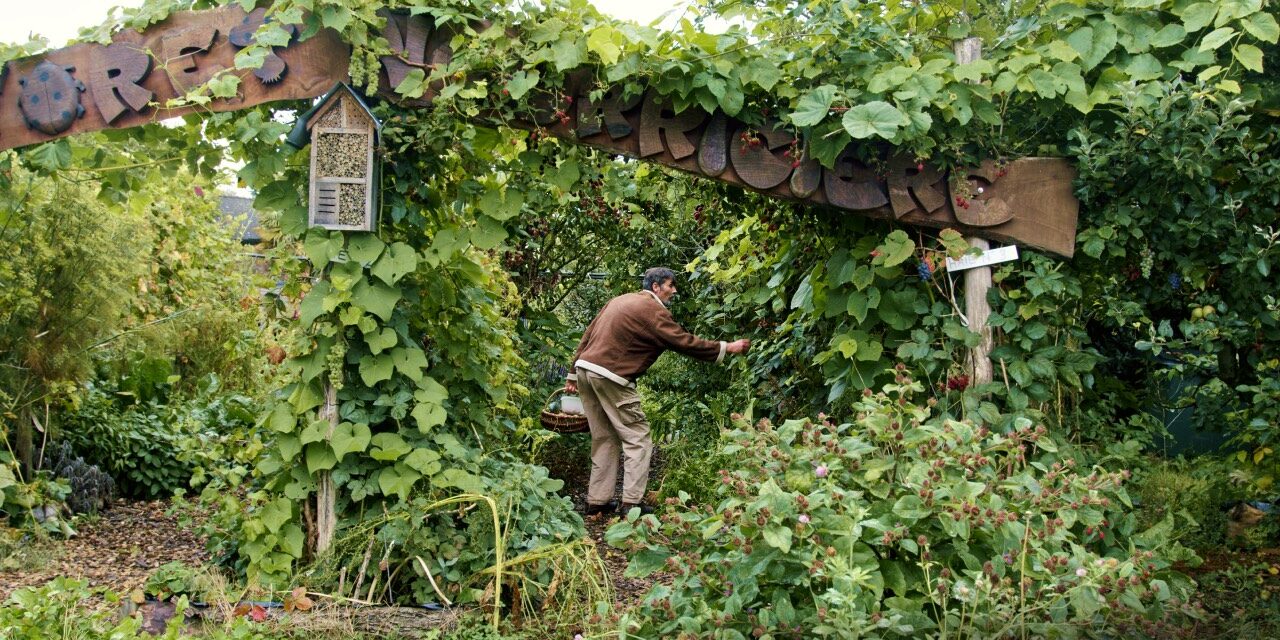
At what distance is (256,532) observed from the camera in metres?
4.33

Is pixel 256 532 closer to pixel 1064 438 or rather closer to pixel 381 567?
pixel 381 567

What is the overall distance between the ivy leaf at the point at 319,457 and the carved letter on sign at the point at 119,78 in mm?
1453

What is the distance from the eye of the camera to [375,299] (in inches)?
169

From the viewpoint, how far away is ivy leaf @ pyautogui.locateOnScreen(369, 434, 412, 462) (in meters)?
4.27

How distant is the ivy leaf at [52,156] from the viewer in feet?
13.9

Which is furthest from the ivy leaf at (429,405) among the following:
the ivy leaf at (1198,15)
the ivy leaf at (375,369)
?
the ivy leaf at (1198,15)

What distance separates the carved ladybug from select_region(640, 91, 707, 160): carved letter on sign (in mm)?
2120

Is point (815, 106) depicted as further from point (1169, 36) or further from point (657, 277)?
point (657, 277)

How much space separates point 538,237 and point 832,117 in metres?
3.76

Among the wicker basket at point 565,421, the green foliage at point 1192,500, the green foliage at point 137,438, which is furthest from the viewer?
the wicker basket at point 565,421

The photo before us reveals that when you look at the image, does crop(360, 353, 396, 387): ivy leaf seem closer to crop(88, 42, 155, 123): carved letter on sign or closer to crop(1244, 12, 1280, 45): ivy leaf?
crop(88, 42, 155, 123): carved letter on sign

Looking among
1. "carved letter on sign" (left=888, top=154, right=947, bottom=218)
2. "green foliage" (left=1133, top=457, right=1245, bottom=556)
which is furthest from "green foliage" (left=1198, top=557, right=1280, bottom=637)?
"carved letter on sign" (left=888, top=154, right=947, bottom=218)

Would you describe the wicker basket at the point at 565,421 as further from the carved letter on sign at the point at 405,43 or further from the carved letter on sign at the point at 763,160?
the carved letter on sign at the point at 405,43

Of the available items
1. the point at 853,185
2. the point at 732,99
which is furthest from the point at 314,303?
the point at 853,185
